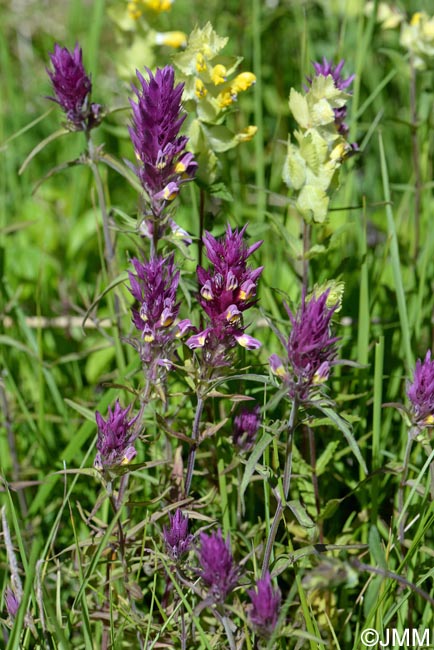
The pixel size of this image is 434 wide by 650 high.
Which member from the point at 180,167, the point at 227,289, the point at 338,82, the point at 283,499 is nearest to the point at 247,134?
the point at 338,82

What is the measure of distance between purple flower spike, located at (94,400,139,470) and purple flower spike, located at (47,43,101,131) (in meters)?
0.60

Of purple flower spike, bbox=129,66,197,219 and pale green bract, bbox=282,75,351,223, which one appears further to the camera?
pale green bract, bbox=282,75,351,223

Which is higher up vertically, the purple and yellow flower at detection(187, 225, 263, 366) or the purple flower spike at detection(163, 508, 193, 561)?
the purple and yellow flower at detection(187, 225, 263, 366)

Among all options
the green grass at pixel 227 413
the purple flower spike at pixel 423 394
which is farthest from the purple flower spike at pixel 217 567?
the purple flower spike at pixel 423 394

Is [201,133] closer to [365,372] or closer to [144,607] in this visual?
[365,372]

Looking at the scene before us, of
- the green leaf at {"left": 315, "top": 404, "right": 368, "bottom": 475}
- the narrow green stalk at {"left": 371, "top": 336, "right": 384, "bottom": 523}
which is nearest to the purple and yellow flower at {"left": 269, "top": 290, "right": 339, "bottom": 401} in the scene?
the green leaf at {"left": 315, "top": 404, "right": 368, "bottom": 475}

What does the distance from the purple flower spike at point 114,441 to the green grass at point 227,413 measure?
68mm

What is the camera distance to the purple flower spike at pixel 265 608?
3.14ft

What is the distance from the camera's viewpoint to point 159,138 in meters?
1.20

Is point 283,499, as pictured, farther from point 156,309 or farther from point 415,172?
point 415,172

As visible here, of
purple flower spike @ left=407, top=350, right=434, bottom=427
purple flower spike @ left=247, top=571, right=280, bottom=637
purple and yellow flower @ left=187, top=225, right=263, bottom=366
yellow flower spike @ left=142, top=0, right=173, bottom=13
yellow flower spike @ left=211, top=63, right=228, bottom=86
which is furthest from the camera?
yellow flower spike @ left=142, top=0, right=173, bottom=13

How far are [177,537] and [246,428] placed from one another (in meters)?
0.28

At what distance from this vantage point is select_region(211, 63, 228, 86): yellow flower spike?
4.70 ft

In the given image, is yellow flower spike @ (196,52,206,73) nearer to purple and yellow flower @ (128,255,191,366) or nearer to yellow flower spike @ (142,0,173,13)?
purple and yellow flower @ (128,255,191,366)
